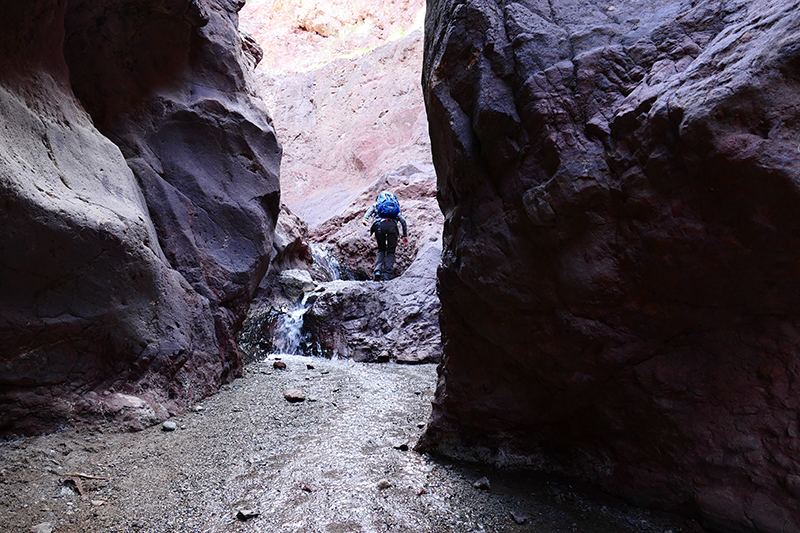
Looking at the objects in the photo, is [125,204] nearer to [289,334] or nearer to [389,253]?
[289,334]

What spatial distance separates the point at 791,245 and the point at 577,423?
1.30 metres

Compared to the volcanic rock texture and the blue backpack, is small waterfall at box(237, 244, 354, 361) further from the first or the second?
the blue backpack

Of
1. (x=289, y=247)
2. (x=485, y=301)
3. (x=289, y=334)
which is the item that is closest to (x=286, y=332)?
(x=289, y=334)

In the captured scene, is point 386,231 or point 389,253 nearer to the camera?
point 386,231

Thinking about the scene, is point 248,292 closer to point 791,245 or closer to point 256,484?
point 256,484

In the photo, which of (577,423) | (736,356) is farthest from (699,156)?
(577,423)

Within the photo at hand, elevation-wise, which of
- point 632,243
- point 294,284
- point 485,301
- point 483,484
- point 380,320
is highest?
point 632,243

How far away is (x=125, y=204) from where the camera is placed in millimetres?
3510

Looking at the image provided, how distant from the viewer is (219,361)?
4285mm

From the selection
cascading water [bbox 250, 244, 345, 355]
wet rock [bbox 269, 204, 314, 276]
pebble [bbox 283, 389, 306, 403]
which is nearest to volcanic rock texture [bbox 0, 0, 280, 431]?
pebble [bbox 283, 389, 306, 403]

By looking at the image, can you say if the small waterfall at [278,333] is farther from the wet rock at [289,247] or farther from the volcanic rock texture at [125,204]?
the volcanic rock texture at [125,204]

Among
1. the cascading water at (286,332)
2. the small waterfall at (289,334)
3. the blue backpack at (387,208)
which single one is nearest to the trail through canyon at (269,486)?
the cascading water at (286,332)

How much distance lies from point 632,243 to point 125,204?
11.9ft

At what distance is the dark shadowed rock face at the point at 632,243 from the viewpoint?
1488mm
